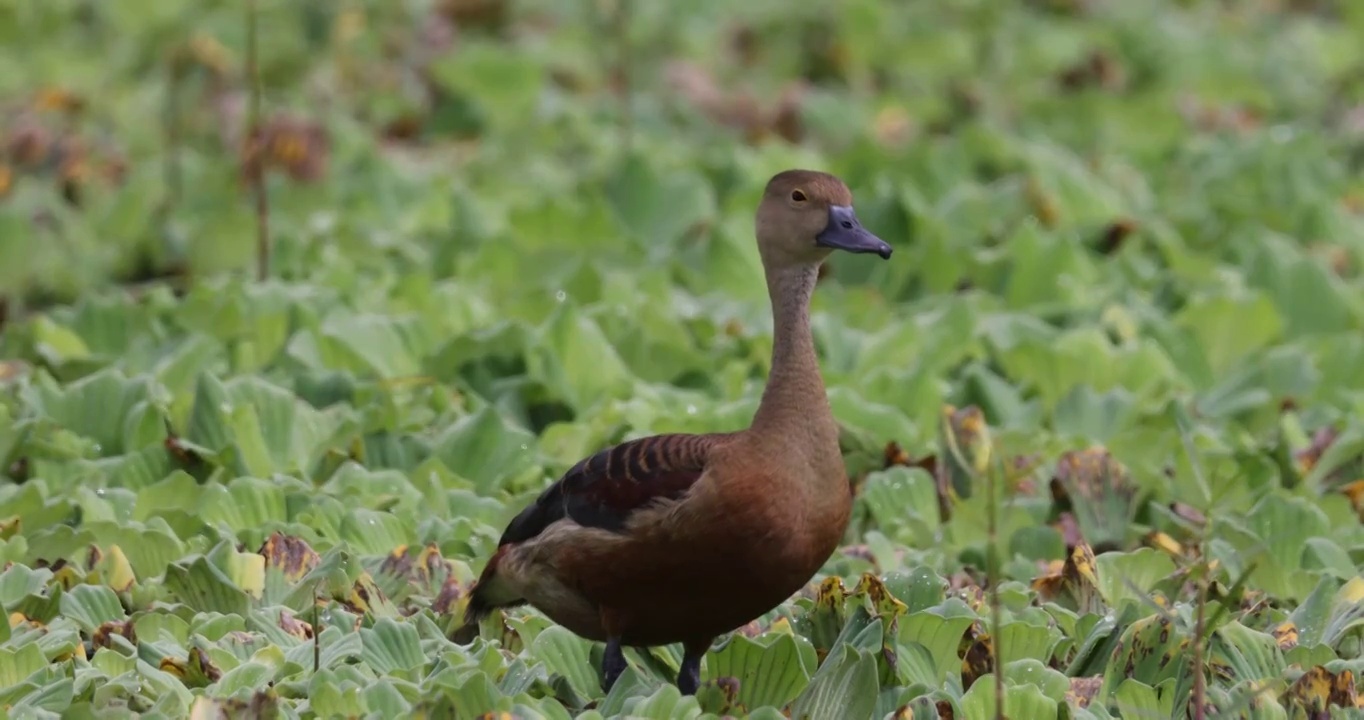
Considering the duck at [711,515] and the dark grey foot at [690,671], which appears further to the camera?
the dark grey foot at [690,671]

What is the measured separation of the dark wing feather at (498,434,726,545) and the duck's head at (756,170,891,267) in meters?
0.41

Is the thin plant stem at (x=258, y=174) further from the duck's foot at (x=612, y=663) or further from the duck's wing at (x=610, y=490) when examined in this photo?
the duck's foot at (x=612, y=663)

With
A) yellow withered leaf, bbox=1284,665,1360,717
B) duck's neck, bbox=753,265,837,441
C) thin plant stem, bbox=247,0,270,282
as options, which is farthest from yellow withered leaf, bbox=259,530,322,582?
thin plant stem, bbox=247,0,270,282

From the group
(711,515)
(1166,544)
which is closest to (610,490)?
(711,515)

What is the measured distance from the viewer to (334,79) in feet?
31.9

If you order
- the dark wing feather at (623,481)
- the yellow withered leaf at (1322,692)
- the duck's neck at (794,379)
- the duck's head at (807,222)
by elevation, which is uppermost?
the duck's head at (807,222)

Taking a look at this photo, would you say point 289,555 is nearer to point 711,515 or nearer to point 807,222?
point 711,515

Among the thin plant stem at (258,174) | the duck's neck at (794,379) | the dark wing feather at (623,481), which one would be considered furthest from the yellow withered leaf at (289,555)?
the thin plant stem at (258,174)

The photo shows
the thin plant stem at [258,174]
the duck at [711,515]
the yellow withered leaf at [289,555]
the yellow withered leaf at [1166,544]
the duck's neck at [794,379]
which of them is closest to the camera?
the duck at [711,515]

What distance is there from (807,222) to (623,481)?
0.61 metres

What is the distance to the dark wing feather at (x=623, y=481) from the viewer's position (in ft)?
12.9

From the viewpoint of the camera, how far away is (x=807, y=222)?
4.20m

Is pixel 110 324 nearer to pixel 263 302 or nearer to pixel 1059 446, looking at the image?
pixel 263 302

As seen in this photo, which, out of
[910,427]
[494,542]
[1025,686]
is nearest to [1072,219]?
[910,427]
